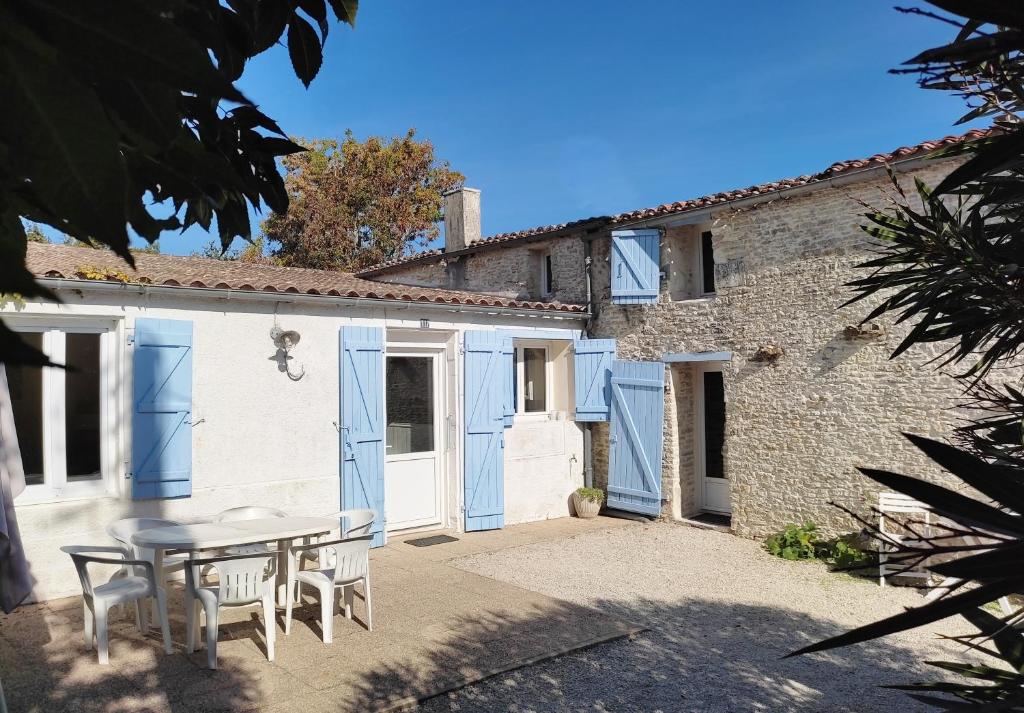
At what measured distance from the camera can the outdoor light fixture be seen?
6891 mm

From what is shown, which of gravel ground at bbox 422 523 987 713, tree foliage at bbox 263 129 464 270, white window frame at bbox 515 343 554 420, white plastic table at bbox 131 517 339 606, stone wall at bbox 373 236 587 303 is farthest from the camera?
tree foliage at bbox 263 129 464 270

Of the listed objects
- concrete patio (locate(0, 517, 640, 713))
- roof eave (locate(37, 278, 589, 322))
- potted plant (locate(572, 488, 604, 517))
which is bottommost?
concrete patio (locate(0, 517, 640, 713))

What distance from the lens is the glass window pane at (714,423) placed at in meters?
9.03

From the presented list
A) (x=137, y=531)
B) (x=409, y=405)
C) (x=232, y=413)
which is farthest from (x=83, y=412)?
(x=409, y=405)

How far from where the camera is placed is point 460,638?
201 inches

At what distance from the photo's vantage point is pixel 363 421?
743cm

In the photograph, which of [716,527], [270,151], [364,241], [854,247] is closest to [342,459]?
[716,527]

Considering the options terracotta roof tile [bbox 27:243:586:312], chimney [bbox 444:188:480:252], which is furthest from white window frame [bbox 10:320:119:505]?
chimney [bbox 444:188:480:252]

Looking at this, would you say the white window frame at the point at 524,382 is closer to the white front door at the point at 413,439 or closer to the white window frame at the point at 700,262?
the white front door at the point at 413,439

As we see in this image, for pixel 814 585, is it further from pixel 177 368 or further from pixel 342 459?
pixel 177 368

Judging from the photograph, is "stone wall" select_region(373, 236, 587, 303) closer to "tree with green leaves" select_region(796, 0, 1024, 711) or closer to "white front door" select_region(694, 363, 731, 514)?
"white front door" select_region(694, 363, 731, 514)

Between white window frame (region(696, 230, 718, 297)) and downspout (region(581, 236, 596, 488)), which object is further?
downspout (region(581, 236, 596, 488))

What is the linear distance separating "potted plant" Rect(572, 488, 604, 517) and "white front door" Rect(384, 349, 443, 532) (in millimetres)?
1890

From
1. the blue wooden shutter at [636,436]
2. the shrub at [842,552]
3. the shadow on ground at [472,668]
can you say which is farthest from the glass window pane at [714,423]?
the shadow on ground at [472,668]
